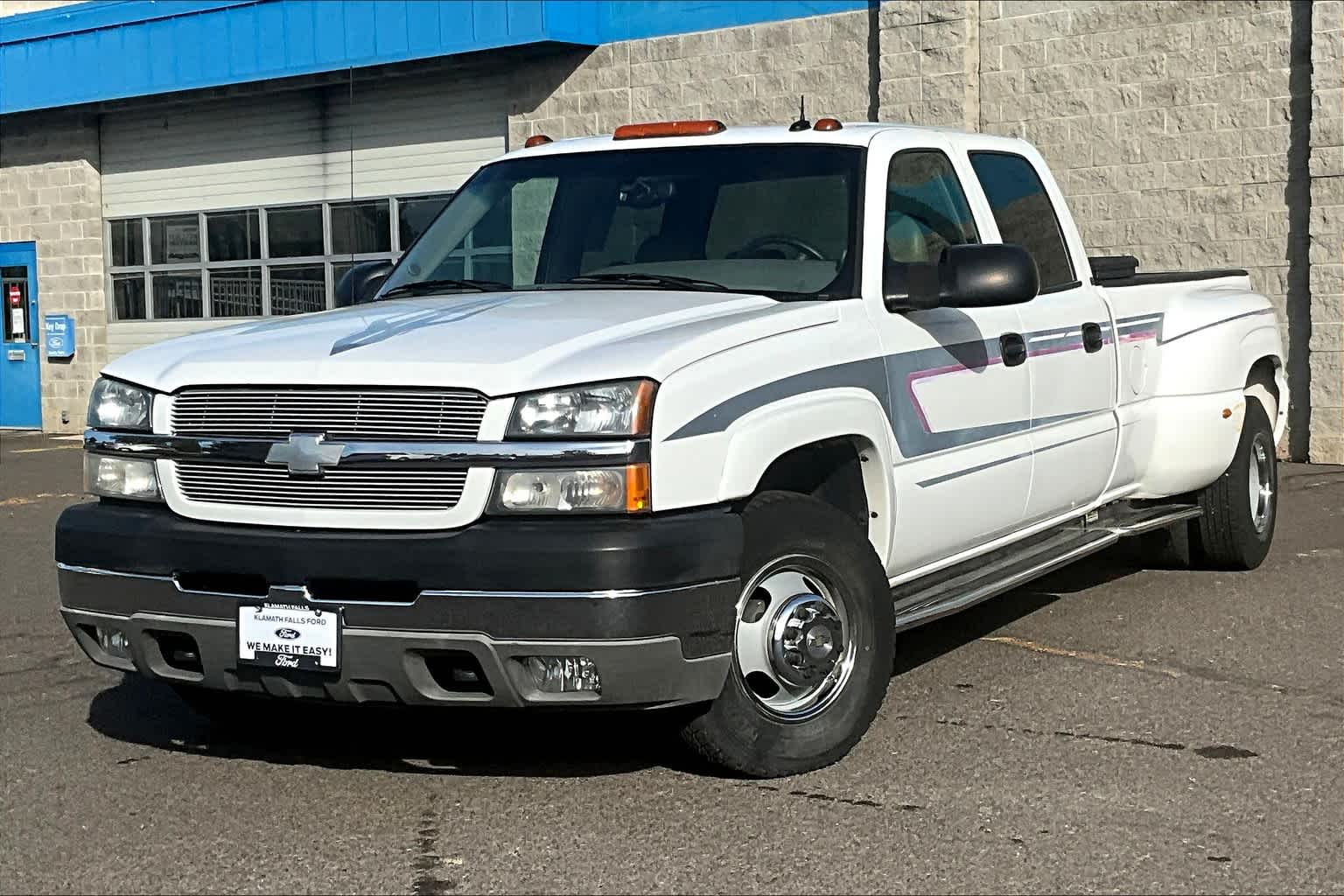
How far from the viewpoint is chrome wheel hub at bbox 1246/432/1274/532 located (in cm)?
853

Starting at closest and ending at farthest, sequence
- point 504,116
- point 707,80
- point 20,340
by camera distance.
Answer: point 707,80, point 504,116, point 20,340

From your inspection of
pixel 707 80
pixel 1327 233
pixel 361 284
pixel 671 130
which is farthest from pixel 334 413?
pixel 707 80

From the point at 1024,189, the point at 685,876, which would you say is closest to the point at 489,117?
the point at 1024,189

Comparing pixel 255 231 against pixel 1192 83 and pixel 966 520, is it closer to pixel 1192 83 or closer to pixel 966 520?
pixel 1192 83

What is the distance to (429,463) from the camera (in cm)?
465

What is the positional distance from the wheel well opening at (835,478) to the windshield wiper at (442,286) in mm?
1232

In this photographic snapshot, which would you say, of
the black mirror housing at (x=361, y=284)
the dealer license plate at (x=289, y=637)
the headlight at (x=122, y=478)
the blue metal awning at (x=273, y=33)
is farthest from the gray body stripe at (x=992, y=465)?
the blue metal awning at (x=273, y=33)

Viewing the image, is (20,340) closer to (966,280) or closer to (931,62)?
(931,62)

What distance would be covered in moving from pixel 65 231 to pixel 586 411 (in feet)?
64.1

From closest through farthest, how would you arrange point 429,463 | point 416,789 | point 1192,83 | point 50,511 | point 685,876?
point 685,876 < point 429,463 < point 416,789 < point 50,511 < point 1192,83

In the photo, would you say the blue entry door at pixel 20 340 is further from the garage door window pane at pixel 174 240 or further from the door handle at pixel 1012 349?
the door handle at pixel 1012 349

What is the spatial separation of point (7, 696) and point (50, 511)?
260 inches

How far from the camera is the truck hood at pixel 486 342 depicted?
4.66 meters

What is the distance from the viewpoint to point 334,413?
480cm
